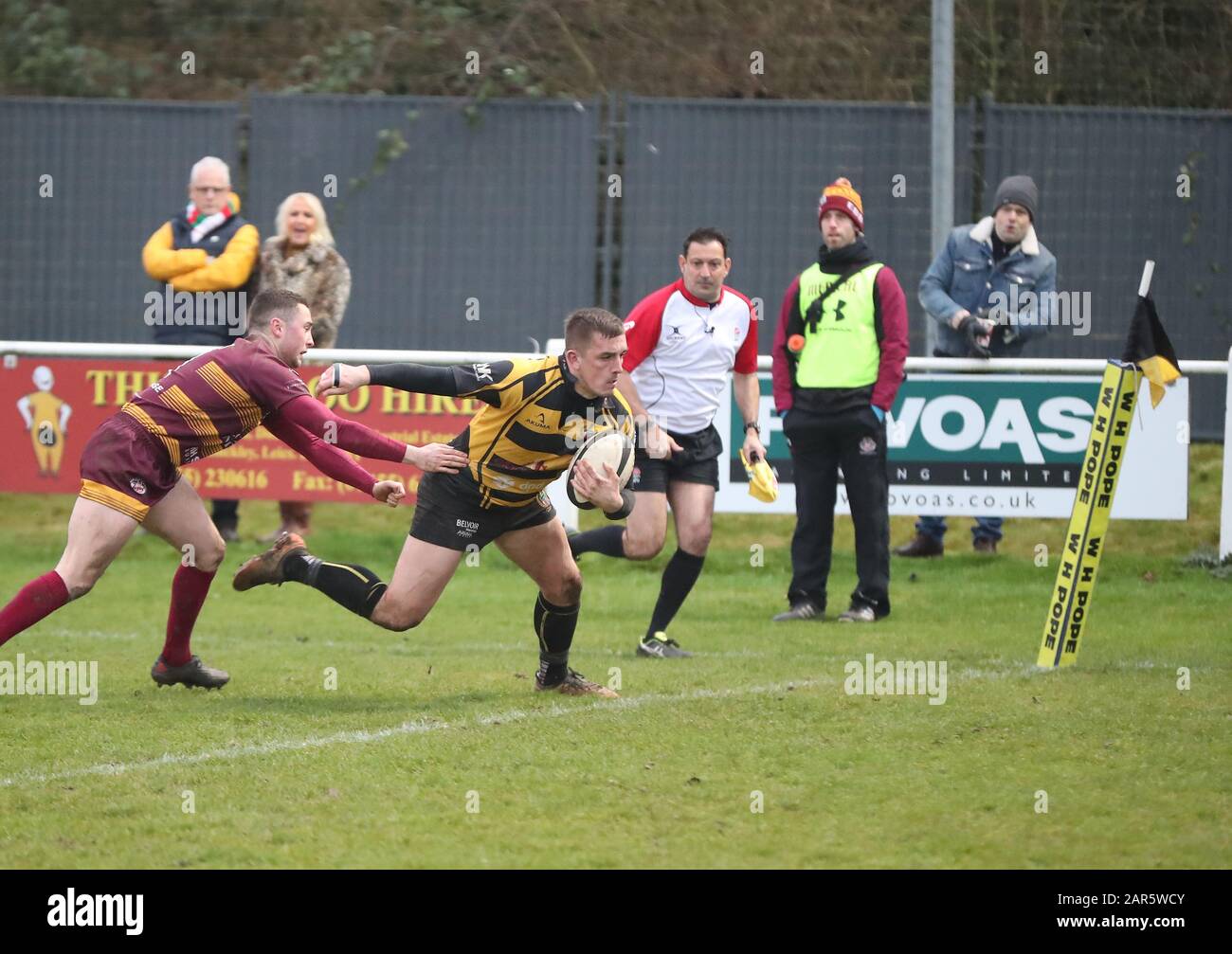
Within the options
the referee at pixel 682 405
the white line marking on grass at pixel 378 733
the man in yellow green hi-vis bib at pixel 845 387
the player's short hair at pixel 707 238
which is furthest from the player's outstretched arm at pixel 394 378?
the man in yellow green hi-vis bib at pixel 845 387

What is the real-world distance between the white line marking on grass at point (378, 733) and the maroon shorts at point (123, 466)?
1.23 meters

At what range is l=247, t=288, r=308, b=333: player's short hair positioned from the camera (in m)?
7.29

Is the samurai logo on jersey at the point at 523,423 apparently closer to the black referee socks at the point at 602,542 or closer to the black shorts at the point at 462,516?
the black shorts at the point at 462,516

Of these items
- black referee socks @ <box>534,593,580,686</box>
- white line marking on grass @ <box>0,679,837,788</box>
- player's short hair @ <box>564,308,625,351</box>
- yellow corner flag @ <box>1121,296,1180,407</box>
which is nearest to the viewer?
white line marking on grass @ <box>0,679,837,788</box>

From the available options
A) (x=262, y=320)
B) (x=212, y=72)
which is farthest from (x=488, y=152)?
(x=262, y=320)

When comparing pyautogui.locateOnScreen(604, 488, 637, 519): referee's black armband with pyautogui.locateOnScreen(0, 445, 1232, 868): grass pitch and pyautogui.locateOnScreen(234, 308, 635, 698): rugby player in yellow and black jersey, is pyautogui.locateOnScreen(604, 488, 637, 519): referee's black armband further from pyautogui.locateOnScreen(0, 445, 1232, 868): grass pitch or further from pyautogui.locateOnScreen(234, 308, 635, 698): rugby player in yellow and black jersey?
pyautogui.locateOnScreen(0, 445, 1232, 868): grass pitch

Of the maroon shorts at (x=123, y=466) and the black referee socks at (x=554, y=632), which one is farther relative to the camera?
the black referee socks at (x=554, y=632)

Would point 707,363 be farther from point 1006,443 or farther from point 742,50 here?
point 742,50

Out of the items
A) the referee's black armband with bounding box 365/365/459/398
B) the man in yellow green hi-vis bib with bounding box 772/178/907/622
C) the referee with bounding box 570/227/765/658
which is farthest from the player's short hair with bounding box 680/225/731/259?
the referee's black armband with bounding box 365/365/459/398

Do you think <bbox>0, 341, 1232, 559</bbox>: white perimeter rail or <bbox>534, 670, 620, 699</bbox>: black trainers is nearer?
<bbox>534, 670, 620, 699</bbox>: black trainers

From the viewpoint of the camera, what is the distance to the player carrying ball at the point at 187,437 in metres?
7.00

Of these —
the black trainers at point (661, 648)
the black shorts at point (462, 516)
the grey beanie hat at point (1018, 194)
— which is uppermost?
the grey beanie hat at point (1018, 194)

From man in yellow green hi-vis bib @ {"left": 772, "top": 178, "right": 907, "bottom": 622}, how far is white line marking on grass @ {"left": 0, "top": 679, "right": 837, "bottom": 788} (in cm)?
216

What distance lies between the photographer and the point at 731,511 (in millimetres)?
11719
